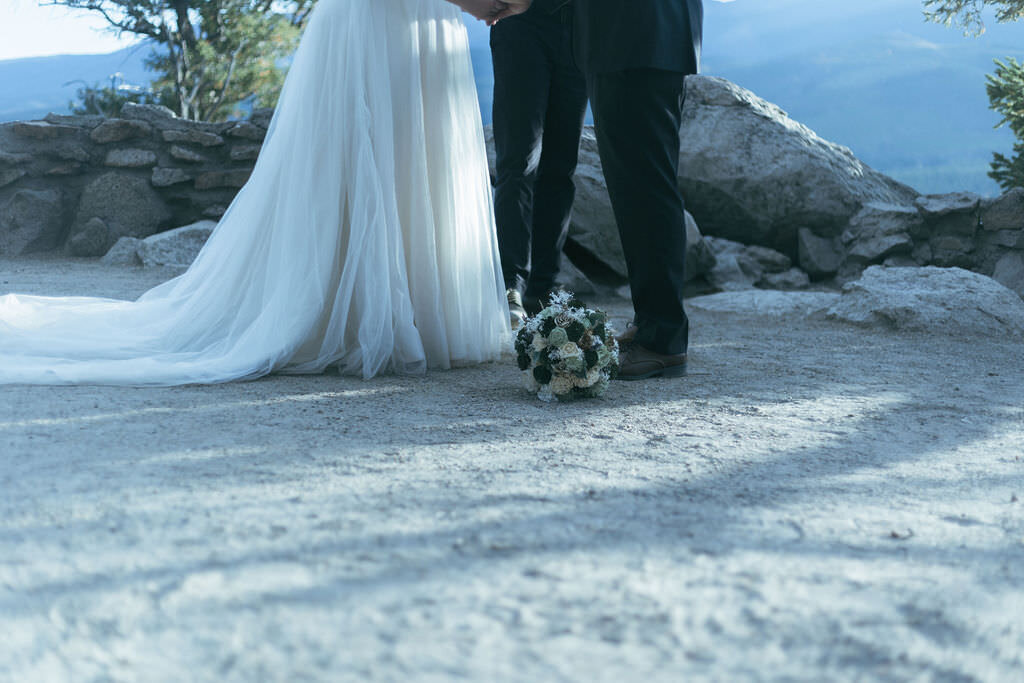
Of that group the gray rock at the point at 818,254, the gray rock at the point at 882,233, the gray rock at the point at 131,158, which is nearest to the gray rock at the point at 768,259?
the gray rock at the point at 818,254

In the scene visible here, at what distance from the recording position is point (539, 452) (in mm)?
1726

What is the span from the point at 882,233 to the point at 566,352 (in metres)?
4.02

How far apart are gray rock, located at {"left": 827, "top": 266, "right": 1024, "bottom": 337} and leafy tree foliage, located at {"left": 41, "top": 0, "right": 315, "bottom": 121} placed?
10.8 meters

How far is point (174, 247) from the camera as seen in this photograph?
5309 millimetres

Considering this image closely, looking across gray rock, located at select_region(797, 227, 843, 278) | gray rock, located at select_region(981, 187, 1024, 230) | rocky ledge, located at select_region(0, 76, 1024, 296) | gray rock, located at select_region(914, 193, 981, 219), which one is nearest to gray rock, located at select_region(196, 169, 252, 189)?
rocky ledge, located at select_region(0, 76, 1024, 296)

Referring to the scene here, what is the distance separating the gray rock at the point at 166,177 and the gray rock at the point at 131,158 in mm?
80

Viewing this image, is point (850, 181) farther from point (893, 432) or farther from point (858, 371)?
point (893, 432)

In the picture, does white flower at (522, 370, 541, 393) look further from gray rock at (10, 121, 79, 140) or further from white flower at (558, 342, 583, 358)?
gray rock at (10, 121, 79, 140)

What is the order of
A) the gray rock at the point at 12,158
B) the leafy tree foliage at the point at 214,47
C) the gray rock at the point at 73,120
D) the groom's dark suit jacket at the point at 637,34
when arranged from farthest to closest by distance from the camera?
the leafy tree foliage at the point at 214,47
the gray rock at the point at 73,120
the gray rock at the point at 12,158
the groom's dark suit jacket at the point at 637,34

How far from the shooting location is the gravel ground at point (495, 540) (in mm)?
904

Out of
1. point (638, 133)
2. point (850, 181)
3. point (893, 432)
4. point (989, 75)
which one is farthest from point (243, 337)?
point (989, 75)

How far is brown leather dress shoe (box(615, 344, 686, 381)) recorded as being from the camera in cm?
260

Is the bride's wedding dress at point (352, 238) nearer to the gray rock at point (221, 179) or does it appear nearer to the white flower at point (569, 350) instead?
the white flower at point (569, 350)

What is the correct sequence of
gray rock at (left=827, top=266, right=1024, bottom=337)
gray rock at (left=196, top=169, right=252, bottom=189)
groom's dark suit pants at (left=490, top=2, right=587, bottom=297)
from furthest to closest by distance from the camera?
gray rock at (left=196, top=169, right=252, bottom=189) → gray rock at (left=827, top=266, right=1024, bottom=337) → groom's dark suit pants at (left=490, top=2, right=587, bottom=297)
